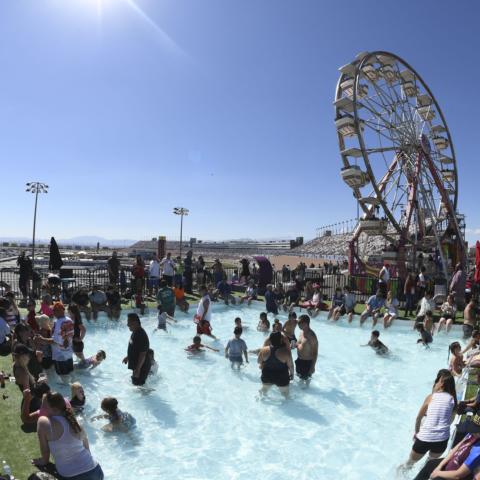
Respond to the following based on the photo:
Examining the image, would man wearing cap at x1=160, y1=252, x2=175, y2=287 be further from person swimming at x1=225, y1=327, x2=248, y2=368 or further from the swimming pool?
person swimming at x1=225, y1=327, x2=248, y2=368

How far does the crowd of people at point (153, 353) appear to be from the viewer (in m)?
4.54

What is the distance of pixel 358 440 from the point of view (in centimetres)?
670

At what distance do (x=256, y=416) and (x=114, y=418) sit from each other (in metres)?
2.42

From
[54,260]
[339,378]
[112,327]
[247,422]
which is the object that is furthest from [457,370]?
[54,260]

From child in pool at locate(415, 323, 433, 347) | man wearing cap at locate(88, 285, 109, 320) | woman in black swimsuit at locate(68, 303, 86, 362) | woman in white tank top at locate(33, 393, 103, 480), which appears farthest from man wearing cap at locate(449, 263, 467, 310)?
woman in white tank top at locate(33, 393, 103, 480)

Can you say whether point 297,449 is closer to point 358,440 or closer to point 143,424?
point 358,440

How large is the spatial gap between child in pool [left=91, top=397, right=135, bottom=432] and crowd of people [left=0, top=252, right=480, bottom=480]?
0.02 metres

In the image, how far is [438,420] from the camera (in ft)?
16.9

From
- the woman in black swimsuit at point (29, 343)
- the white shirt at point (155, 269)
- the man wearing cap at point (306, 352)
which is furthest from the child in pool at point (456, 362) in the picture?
the white shirt at point (155, 269)

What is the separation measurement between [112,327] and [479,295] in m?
13.5

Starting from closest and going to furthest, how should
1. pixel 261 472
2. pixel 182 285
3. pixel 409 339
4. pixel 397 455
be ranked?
1. pixel 261 472
2. pixel 397 455
3. pixel 409 339
4. pixel 182 285

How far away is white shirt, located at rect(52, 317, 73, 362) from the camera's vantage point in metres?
7.82

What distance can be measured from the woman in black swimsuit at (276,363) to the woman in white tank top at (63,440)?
154 inches

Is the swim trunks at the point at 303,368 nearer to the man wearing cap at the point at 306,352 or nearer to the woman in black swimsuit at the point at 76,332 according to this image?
the man wearing cap at the point at 306,352
